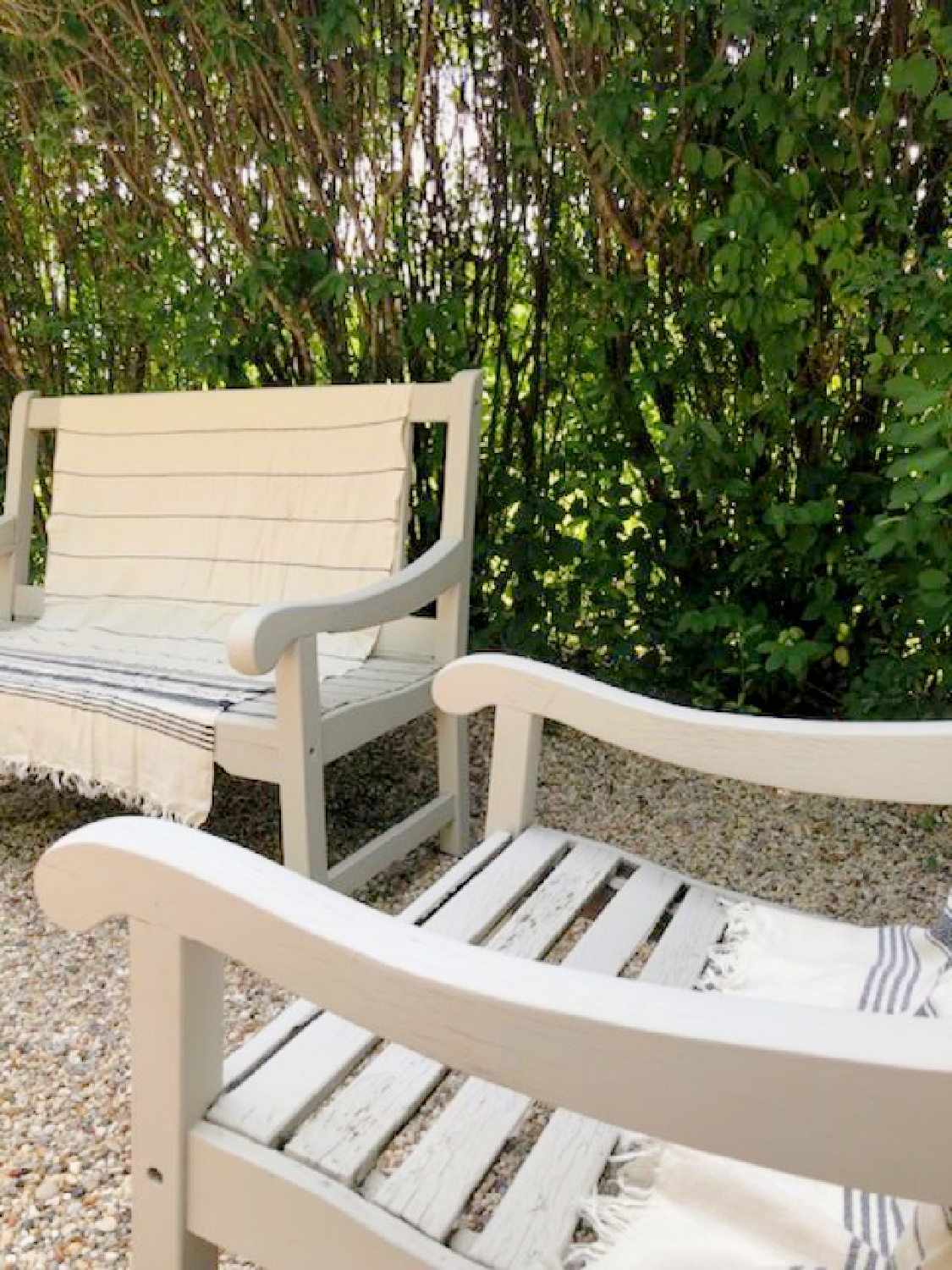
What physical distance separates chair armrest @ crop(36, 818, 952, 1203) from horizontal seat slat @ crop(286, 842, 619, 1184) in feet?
0.66

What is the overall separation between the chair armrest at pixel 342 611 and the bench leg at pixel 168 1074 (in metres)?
0.82

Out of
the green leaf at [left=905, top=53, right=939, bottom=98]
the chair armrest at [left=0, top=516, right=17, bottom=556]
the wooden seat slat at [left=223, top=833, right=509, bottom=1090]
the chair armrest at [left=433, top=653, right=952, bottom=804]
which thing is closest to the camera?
the wooden seat slat at [left=223, top=833, right=509, bottom=1090]

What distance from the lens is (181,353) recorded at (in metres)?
2.71

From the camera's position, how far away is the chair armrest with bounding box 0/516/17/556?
2713 mm

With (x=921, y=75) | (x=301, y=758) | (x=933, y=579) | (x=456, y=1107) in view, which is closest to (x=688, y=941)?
(x=456, y=1107)

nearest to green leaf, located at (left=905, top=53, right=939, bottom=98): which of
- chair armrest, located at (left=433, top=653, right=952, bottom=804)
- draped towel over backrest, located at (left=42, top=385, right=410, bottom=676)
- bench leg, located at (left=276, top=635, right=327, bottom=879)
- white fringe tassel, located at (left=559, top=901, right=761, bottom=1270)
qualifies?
draped towel over backrest, located at (left=42, top=385, right=410, bottom=676)

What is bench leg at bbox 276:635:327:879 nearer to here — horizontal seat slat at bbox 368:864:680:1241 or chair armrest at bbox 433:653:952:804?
chair armrest at bbox 433:653:952:804

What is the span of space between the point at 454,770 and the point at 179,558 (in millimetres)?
915

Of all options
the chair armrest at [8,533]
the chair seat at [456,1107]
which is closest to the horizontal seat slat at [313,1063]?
the chair seat at [456,1107]

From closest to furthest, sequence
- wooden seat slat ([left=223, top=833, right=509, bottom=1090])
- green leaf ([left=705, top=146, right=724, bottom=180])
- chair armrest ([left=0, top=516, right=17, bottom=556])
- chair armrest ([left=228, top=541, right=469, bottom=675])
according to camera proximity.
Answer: wooden seat slat ([left=223, top=833, right=509, bottom=1090])
chair armrest ([left=228, top=541, right=469, bottom=675])
green leaf ([left=705, top=146, right=724, bottom=180])
chair armrest ([left=0, top=516, right=17, bottom=556])

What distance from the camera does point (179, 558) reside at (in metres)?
2.50

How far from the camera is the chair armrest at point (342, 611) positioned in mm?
1528

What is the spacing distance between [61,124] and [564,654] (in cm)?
198

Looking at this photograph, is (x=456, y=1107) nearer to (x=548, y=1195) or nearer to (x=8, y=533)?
(x=548, y=1195)
